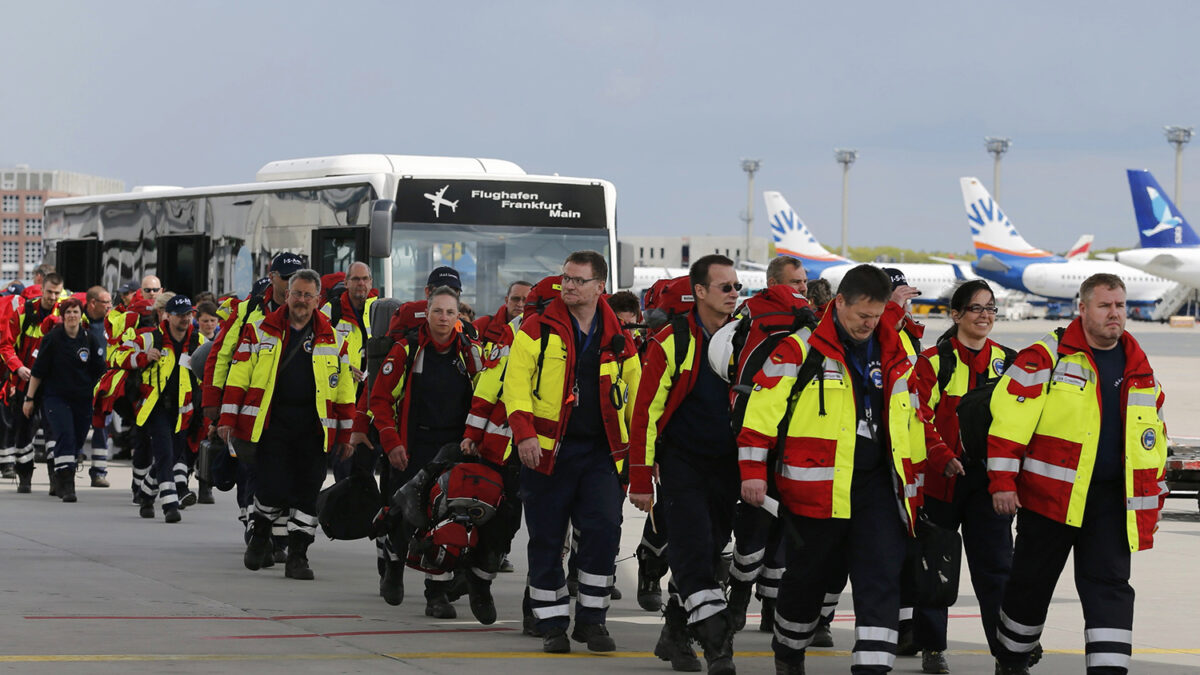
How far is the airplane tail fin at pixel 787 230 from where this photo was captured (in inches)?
4122

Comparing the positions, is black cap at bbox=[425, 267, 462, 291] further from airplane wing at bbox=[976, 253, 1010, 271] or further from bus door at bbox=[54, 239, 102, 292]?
airplane wing at bbox=[976, 253, 1010, 271]

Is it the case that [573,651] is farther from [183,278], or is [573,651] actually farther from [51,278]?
[183,278]

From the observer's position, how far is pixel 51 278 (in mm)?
16719

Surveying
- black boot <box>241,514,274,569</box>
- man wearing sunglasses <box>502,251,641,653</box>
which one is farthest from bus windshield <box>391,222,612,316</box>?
man wearing sunglasses <box>502,251,641,653</box>

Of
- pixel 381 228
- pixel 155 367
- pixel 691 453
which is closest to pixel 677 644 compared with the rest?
pixel 691 453

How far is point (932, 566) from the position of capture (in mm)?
7035

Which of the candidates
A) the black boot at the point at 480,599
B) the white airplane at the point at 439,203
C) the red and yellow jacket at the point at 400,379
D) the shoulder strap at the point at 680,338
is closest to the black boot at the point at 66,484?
the white airplane at the point at 439,203

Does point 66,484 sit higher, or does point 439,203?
point 439,203

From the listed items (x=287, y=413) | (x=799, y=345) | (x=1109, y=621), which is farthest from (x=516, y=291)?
(x=1109, y=621)

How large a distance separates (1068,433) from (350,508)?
4.62m

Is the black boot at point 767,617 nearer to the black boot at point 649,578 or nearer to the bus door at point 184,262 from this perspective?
the black boot at point 649,578

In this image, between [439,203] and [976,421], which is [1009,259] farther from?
[976,421]

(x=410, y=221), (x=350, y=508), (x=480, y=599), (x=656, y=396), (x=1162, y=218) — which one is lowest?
(x=480, y=599)

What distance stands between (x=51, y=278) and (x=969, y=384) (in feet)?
36.0
